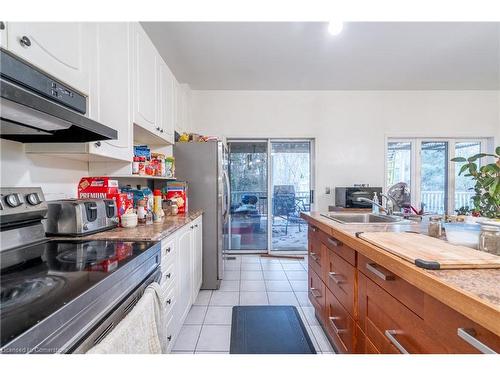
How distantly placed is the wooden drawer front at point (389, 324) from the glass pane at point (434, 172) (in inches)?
145

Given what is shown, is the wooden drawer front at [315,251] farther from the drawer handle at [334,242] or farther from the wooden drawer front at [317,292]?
the drawer handle at [334,242]

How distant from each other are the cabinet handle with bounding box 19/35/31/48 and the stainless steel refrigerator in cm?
173

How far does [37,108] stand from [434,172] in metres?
4.98

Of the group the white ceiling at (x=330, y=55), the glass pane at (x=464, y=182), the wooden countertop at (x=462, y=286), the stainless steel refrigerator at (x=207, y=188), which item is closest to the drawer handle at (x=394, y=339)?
the wooden countertop at (x=462, y=286)

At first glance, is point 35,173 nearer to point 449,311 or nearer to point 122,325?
point 122,325

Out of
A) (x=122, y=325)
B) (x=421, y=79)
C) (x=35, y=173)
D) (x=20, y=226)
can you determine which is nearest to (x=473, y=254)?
(x=122, y=325)

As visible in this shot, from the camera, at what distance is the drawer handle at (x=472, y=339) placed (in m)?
0.57

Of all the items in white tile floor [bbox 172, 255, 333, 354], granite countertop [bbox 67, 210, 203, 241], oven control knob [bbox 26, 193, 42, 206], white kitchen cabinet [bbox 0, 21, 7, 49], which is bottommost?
white tile floor [bbox 172, 255, 333, 354]

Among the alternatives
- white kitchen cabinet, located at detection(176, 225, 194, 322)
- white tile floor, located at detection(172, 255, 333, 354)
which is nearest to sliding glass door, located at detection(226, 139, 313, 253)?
white tile floor, located at detection(172, 255, 333, 354)

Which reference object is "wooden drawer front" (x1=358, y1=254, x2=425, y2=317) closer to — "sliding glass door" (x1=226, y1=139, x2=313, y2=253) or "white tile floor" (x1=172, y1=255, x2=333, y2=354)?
"white tile floor" (x1=172, y1=255, x2=333, y2=354)

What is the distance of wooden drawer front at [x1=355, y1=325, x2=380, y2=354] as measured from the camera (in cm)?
110

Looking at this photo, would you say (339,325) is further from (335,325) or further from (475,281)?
(475,281)
